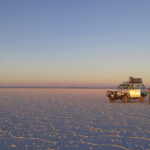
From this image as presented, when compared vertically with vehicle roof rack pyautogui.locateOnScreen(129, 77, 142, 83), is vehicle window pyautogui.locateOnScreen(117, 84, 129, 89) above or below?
below

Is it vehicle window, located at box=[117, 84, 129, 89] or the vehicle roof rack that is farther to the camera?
vehicle window, located at box=[117, 84, 129, 89]

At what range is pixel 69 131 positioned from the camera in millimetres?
9820

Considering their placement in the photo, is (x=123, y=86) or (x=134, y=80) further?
(x=123, y=86)

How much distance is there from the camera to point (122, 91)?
23.5 metres

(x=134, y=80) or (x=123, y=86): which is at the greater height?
(x=134, y=80)

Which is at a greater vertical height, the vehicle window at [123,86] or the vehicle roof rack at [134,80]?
the vehicle roof rack at [134,80]

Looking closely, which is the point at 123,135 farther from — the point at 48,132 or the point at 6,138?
the point at 6,138

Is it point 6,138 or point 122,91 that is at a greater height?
point 122,91

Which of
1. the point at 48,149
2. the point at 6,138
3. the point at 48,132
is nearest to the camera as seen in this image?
the point at 48,149

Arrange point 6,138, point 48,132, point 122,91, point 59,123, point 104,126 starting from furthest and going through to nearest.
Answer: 1. point 122,91
2. point 59,123
3. point 104,126
4. point 48,132
5. point 6,138

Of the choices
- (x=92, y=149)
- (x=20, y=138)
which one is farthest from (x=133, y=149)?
(x=20, y=138)

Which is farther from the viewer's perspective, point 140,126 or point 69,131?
point 140,126

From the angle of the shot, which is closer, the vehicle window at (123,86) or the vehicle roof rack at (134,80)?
the vehicle roof rack at (134,80)

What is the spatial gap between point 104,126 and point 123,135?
1.96 metres
